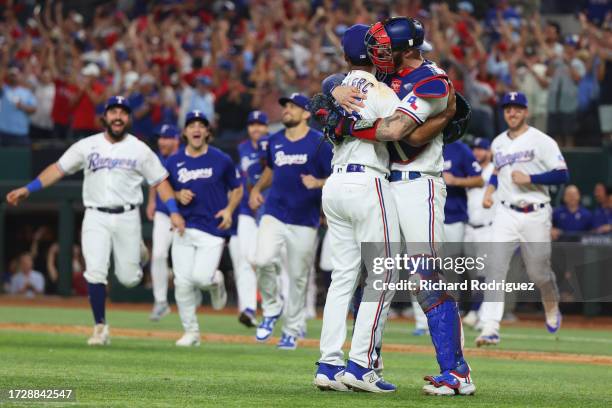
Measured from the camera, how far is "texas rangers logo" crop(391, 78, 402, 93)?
776 centimetres

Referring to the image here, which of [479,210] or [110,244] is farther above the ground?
[479,210]

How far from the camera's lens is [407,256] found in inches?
302

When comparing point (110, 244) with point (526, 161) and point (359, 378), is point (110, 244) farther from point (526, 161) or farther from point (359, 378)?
point (359, 378)

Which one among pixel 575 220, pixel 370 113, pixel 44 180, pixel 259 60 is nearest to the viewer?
pixel 370 113

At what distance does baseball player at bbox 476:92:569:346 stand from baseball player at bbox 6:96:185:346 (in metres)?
3.47

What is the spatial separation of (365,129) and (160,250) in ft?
31.3

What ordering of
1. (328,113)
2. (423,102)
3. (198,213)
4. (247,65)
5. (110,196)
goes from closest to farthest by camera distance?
(423,102) → (328,113) → (110,196) → (198,213) → (247,65)

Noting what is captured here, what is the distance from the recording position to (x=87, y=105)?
21609mm

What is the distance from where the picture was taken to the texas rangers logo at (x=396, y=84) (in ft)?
25.5

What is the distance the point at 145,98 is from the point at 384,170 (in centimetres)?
1362

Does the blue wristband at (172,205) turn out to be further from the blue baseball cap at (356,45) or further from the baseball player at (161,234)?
the blue baseball cap at (356,45)

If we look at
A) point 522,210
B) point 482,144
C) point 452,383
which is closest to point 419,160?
point 452,383

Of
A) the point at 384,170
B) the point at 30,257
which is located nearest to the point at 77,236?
the point at 30,257

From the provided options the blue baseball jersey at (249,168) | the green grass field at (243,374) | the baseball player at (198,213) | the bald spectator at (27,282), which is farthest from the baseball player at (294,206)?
the bald spectator at (27,282)
